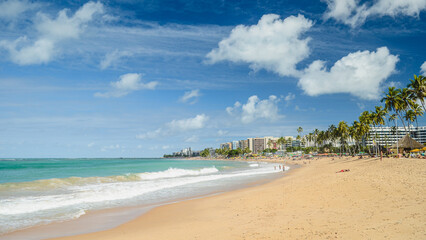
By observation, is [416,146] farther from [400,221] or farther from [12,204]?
[12,204]

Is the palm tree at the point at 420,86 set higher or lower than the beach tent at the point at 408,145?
higher

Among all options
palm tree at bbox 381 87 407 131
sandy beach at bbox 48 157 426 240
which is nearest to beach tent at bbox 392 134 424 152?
palm tree at bbox 381 87 407 131

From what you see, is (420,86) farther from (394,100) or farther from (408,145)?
(408,145)

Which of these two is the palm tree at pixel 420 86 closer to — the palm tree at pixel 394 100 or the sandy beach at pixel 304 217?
the palm tree at pixel 394 100

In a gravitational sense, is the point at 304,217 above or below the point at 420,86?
below

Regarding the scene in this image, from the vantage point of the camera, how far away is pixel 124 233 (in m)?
9.77

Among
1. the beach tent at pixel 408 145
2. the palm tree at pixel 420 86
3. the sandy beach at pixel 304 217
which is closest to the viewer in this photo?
the sandy beach at pixel 304 217

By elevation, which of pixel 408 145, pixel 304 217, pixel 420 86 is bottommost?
pixel 304 217

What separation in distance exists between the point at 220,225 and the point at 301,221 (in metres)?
3.00

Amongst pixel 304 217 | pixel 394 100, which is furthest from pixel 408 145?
pixel 304 217

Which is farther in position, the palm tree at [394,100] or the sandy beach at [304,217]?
the palm tree at [394,100]

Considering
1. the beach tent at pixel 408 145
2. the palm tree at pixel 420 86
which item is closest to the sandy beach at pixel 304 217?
the palm tree at pixel 420 86

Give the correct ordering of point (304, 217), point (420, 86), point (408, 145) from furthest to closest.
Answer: point (408, 145) → point (420, 86) → point (304, 217)

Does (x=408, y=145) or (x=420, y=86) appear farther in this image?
(x=408, y=145)
